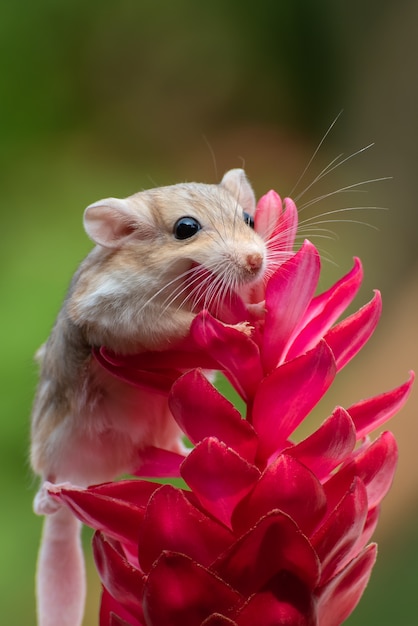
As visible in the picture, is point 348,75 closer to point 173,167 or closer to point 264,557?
point 173,167

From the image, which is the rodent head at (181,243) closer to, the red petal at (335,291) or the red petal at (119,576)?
the red petal at (335,291)

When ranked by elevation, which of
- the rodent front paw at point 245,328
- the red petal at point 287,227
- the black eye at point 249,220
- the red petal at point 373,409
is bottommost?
the red petal at point 373,409

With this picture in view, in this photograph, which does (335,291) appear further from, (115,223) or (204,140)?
(204,140)

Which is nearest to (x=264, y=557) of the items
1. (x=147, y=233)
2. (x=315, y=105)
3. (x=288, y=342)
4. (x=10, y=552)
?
(x=288, y=342)

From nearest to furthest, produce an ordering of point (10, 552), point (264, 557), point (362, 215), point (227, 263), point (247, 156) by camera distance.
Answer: point (264, 557) → point (227, 263) → point (10, 552) → point (247, 156) → point (362, 215)

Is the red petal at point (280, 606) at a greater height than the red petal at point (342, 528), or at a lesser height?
lesser

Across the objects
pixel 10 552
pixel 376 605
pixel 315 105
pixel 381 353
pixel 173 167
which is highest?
pixel 315 105

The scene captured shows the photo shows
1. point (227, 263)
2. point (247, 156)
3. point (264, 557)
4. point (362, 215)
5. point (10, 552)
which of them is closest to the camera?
point (264, 557)

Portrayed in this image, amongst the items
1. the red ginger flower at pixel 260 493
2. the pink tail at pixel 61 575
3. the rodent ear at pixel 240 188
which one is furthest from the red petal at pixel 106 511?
the rodent ear at pixel 240 188
